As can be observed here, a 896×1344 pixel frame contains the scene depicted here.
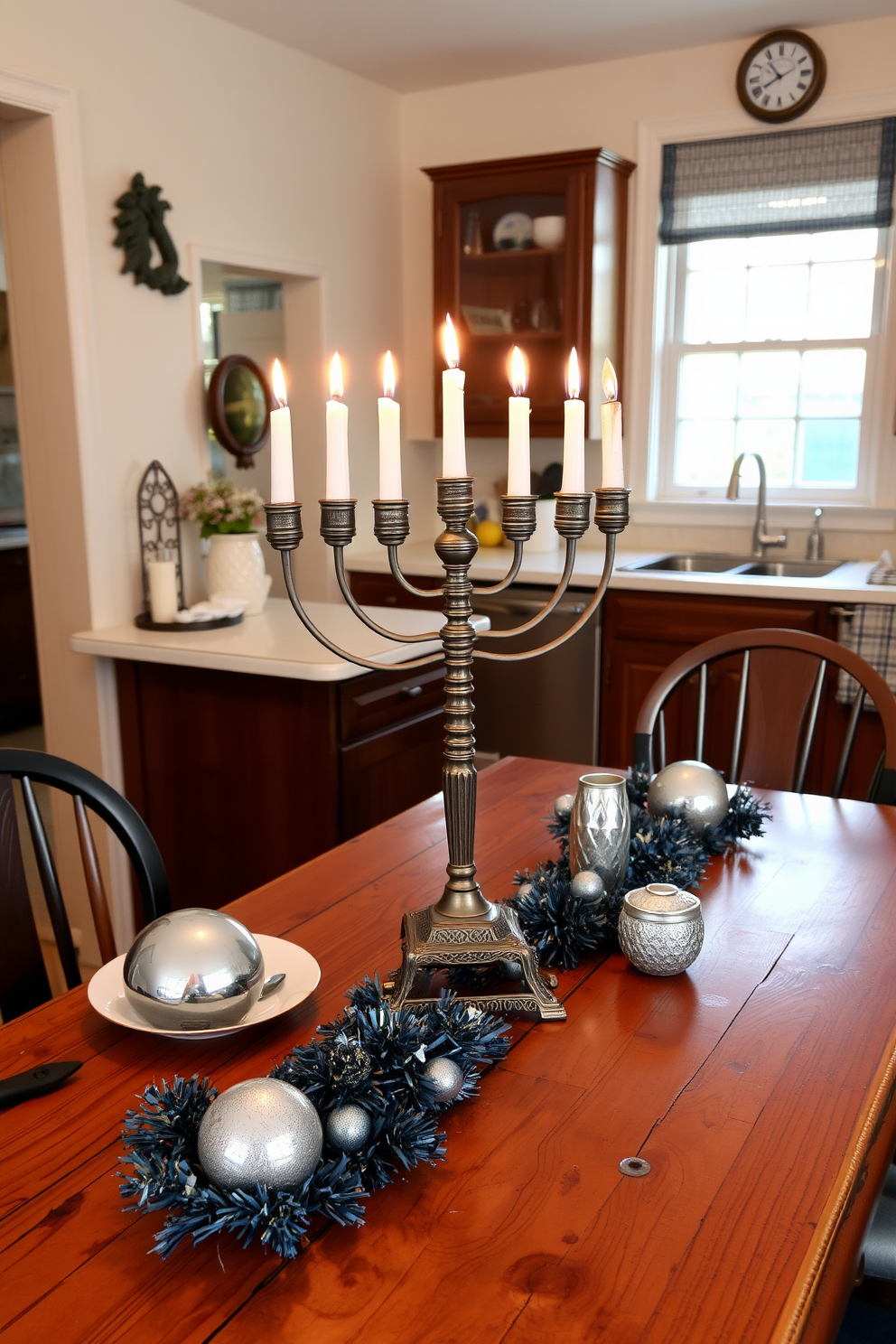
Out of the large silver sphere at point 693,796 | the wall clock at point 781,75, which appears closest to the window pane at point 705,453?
the wall clock at point 781,75

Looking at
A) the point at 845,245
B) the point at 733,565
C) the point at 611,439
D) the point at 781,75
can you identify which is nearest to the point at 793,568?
the point at 733,565

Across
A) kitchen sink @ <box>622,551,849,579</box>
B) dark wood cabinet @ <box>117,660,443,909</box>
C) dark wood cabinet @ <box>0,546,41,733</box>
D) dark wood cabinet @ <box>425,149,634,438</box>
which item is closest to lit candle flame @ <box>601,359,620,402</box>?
dark wood cabinet @ <box>117,660,443,909</box>

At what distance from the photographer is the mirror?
Answer: 3172 mm

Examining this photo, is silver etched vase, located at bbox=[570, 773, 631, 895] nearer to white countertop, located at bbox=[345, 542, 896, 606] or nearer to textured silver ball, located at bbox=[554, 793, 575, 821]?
textured silver ball, located at bbox=[554, 793, 575, 821]

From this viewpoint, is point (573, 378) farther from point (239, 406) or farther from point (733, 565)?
point (733, 565)

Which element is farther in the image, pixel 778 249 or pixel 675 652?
pixel 778 249

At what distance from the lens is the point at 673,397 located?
399cm

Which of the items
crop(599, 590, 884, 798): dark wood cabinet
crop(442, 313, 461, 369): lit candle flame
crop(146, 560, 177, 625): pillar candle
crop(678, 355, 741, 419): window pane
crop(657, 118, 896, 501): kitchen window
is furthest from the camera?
crop(678, 355, 741, 419): window pane

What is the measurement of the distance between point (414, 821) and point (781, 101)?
9.56 feet

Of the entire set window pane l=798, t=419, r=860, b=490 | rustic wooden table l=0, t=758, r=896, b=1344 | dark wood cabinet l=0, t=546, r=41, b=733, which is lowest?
dark wood cabinet l=0, t=546, r=41, b=733

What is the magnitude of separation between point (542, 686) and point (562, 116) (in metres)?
1.96

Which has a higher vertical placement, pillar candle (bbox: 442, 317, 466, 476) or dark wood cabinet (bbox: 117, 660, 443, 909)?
pillar candle (bbox: 442, 317, 466, 476)

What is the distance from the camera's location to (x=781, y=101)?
351cm

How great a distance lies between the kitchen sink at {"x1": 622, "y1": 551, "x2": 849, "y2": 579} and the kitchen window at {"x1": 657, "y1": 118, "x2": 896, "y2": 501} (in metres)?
0.25
